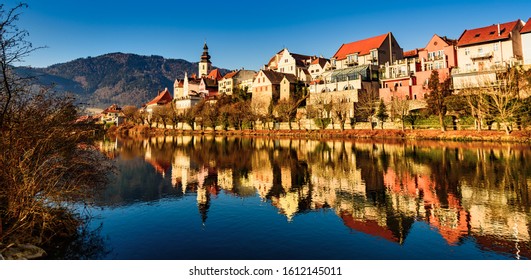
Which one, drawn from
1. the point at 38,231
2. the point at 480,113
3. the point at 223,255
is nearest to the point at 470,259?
the point at 223,255

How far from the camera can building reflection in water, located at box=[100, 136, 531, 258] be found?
13.9 m

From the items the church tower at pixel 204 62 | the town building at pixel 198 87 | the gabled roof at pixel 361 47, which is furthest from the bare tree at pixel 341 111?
the church tower at pixel 204 62

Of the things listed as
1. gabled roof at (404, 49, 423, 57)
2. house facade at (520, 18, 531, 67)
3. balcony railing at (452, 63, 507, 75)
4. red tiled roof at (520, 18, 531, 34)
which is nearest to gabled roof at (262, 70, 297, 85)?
gabled roof at (404, 49, 423, 57)

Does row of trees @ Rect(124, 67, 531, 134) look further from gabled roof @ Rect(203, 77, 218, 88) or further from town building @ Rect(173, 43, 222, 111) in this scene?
gabled roof @ Rect(203, 77, 218, 88)

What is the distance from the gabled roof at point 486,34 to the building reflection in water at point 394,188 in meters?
35.2

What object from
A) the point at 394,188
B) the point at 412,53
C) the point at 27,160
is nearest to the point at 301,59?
the point at 412,53

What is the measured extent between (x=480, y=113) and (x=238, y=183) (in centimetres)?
4335

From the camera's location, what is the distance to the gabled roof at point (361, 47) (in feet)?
261

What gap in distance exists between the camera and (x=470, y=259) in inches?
421

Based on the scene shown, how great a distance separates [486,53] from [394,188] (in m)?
55.8

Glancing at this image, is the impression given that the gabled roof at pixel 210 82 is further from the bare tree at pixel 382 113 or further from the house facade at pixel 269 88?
the bare tree at pixel 382 113

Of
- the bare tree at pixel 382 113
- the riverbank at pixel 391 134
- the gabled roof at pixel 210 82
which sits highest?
the gabled roof at pixel 210 82
